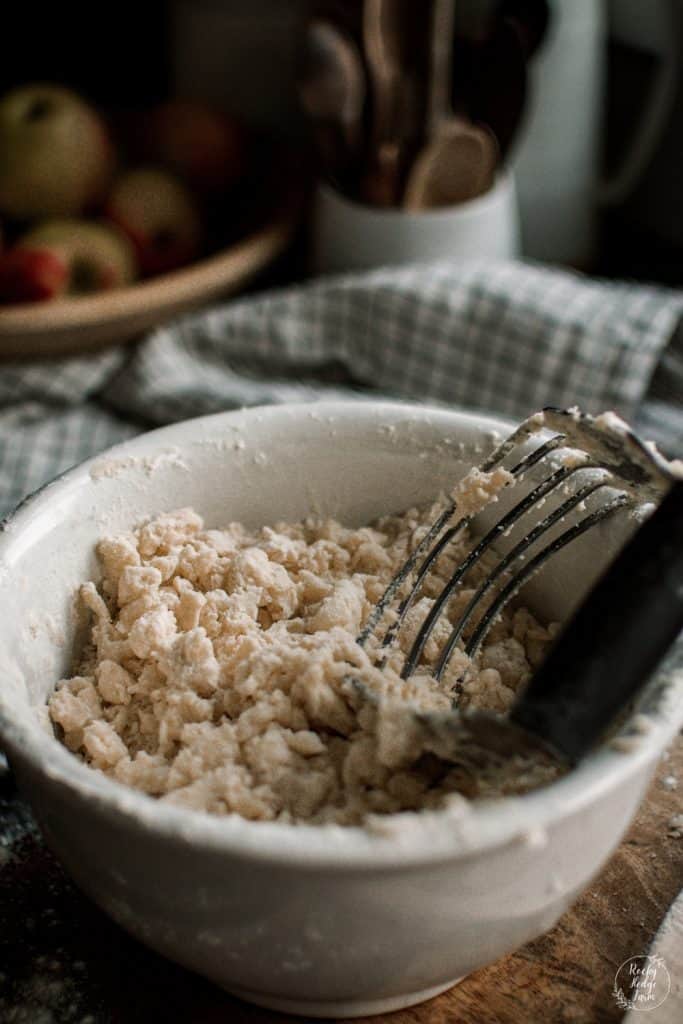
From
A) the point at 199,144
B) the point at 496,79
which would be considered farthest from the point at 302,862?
the point at 199,144

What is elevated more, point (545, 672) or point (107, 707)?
point (545, 672)

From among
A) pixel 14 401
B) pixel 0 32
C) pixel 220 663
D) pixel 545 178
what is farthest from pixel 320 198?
pixel 220 663

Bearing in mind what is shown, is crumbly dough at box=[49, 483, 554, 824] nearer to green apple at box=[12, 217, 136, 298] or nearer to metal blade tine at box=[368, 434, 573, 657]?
metal blade tine at box=[368, 434, 573, 657]

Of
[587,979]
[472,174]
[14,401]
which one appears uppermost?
[472,174]

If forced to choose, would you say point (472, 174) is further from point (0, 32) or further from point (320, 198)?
point (0, 32)

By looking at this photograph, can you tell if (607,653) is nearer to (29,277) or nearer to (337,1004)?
(337,1004)

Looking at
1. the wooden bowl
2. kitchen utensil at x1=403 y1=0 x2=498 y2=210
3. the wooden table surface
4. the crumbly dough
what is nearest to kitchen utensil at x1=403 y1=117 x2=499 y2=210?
kitchen utensil at x1=403 y1=0 x2=498 y2=210

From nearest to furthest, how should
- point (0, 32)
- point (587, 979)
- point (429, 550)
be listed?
point (587, 979), point (429, 550), point (0, 32)
